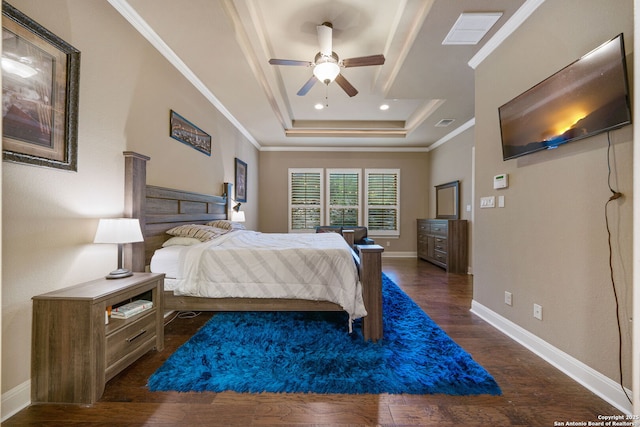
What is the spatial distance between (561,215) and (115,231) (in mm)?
3167

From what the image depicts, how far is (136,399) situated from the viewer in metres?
1.51

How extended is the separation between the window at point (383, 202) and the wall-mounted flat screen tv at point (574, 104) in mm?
4273

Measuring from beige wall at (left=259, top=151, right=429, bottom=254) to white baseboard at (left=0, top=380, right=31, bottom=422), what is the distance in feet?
16.8

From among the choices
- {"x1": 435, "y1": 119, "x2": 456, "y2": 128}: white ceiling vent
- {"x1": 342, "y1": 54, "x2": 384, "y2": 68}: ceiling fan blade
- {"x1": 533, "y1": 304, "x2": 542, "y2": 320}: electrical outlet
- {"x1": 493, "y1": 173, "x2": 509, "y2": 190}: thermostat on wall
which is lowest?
{"x1": 533, "y1": 304, "x2": 542, "y2": 320}: electrical outlet

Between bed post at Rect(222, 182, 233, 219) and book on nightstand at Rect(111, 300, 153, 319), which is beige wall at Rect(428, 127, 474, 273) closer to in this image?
bed post at Rect(222, 182, 233, 219)

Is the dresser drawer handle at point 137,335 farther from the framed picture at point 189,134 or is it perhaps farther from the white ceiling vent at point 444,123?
the white ceiling vent at point 444,123

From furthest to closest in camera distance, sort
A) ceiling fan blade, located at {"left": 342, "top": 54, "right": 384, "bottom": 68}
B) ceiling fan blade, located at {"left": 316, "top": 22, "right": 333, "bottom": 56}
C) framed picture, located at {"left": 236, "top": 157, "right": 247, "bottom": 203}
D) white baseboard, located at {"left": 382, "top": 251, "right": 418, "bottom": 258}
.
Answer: white baseboard, located at {"left": 382, "top": 251, "right": 418, "bottom": 258}, framed picture, located at {"left": 236, "top": 157, "right": 247, "bottom": 203}, ceiling fan blade, located at {"left": 316, "top": 22, "right": 333, "bottom": 56}, ceiling fan blade, located at {"left": 342, "top": 54, "right": 384, "bottom": 68}

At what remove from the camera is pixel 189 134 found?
124 inches

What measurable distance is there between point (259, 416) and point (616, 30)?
3.08 metres

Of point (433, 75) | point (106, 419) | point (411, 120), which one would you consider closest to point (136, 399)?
point (106, 419)

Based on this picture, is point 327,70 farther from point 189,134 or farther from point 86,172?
point 86,172

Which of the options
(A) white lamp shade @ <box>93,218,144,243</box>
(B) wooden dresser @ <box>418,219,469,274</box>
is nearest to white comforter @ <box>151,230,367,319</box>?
(A) white lamp shade @ <box>93,218,144,243</box>

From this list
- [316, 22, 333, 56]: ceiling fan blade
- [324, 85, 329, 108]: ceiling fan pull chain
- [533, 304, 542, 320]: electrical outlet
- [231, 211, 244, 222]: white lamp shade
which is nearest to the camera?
[533, 304, 542, 320]: electrical outlet

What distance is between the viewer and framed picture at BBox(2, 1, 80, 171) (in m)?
1.37
